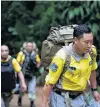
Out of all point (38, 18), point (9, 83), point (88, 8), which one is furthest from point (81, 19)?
point (9, 83)

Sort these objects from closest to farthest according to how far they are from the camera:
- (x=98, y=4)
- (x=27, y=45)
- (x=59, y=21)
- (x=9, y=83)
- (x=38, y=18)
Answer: (x=9, y=83) → (x=27, y=45) → (x=98, y=4) → (x=59, y=21) → (x=38, y=18)

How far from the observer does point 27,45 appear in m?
12.2

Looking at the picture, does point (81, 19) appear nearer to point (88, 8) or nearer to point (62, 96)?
point (88, 8)

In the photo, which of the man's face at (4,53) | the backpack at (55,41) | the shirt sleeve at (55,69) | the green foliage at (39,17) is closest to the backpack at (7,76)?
the man's face at (4,53)

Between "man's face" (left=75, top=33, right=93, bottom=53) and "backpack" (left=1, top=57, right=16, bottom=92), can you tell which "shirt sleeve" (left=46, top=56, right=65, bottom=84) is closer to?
"man's face" (left=75, top=33, right=93, bottom=53)

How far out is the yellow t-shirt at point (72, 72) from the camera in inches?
216

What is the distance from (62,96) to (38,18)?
1536cm

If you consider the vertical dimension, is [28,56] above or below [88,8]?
below

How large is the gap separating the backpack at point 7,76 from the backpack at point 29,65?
334 cm

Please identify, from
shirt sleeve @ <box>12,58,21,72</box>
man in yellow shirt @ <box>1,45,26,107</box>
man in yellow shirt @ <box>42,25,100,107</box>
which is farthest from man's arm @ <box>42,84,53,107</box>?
shirt sleeve @ <box>12,58,21,72</box>

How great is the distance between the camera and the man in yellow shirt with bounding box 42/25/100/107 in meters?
5.48

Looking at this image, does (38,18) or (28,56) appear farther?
(38,18)

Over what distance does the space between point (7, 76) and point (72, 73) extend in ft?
10.9

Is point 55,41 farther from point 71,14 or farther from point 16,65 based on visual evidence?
point 71,14
